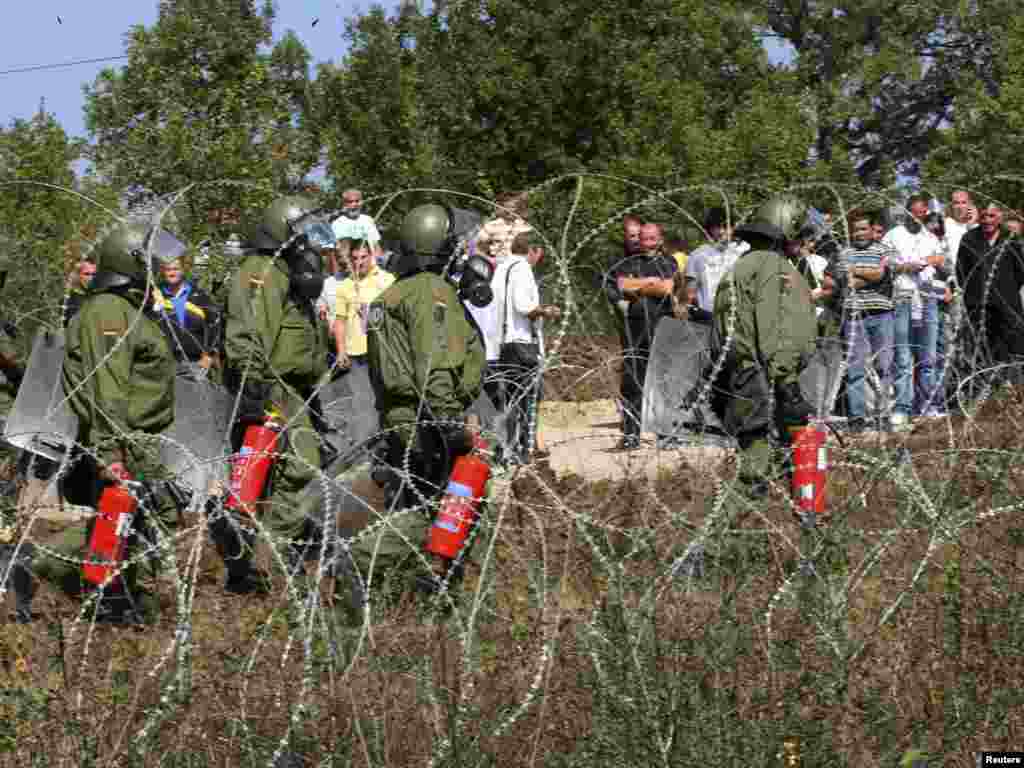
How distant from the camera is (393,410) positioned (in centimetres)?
801

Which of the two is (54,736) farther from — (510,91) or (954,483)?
(510,91)

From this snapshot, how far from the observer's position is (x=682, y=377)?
9.39m

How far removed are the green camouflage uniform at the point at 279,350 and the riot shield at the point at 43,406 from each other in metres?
0.75

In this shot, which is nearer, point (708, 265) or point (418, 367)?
point (418, 367)

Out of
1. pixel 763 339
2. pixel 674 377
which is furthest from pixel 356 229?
pixel 763 339

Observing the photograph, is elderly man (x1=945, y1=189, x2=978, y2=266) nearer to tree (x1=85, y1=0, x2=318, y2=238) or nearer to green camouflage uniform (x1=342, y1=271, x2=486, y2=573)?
tree (x1=85, y1=0, x2=318, y2=238)

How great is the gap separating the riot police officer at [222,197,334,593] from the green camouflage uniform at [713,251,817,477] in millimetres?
1874

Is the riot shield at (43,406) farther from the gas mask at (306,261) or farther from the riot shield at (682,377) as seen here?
the riot shield at (682,377)

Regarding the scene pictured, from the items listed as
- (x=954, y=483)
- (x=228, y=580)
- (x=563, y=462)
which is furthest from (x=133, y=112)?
(x=954, y=483)

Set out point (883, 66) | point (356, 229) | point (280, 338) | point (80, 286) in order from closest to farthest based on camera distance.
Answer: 1. point (280, 338)
2. point (80, 286)
3. point (356, 229)
4. point (883, 66)

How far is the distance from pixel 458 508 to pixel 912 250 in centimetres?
619

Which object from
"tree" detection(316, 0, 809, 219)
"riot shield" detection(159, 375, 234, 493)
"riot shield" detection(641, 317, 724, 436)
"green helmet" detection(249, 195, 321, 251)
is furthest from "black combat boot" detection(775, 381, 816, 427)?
"tree" detection(316, 0, 809, 219)

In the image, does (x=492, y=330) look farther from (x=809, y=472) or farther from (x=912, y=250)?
(x=809, y=472)

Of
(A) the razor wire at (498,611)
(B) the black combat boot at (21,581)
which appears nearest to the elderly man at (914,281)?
(B) the black combat boot at (21,581)
